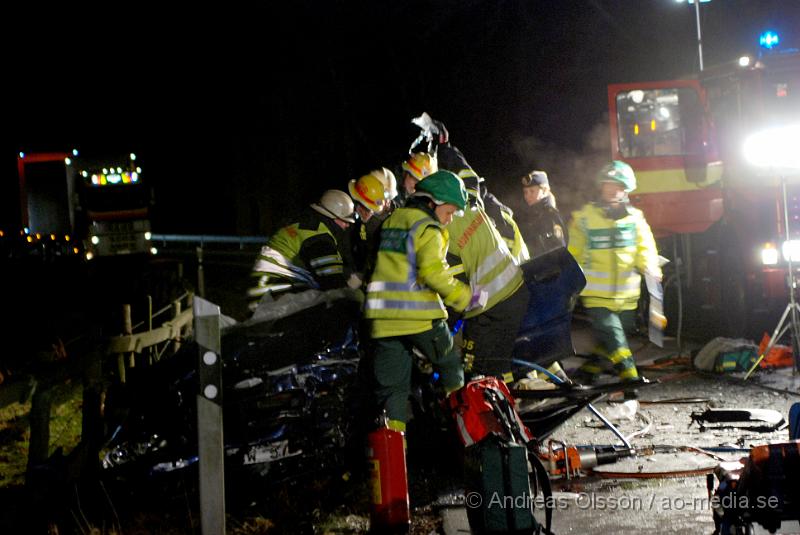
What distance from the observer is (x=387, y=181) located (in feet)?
23.1

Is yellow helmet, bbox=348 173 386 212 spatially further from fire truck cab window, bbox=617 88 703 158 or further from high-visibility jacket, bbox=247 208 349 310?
fire truck cab window, bbox=617 88 703 158

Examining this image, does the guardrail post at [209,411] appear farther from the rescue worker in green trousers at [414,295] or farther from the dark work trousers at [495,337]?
the dark work trousers at [495,337]

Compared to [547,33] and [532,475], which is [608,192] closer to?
[532,475]

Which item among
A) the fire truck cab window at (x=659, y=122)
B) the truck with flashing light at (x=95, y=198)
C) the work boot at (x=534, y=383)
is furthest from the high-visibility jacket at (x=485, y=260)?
the truck with flashing light at (x=95, y=198)

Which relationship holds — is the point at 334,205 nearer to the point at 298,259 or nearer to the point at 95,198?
the point at 298,259

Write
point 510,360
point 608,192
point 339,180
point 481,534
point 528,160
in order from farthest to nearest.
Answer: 1. point 339,180
2. point 528,160
3. point 608,192
4. point 510,360
5. point 481,534

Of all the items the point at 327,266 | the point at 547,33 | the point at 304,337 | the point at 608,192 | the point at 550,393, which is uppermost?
the point at 547,33

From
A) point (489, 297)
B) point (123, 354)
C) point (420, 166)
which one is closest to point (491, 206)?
point (420, 166)

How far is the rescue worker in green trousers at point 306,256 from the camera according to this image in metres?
6.05

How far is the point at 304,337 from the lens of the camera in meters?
5.16

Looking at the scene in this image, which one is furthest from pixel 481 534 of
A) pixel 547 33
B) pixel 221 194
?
pixel 221 194

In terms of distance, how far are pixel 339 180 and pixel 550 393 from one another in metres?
22.3

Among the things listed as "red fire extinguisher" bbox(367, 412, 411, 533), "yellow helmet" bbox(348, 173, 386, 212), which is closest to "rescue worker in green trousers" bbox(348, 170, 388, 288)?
"yellow helmet" bbox(348, 173, 386, 212)

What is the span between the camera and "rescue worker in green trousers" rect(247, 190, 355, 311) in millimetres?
6047
